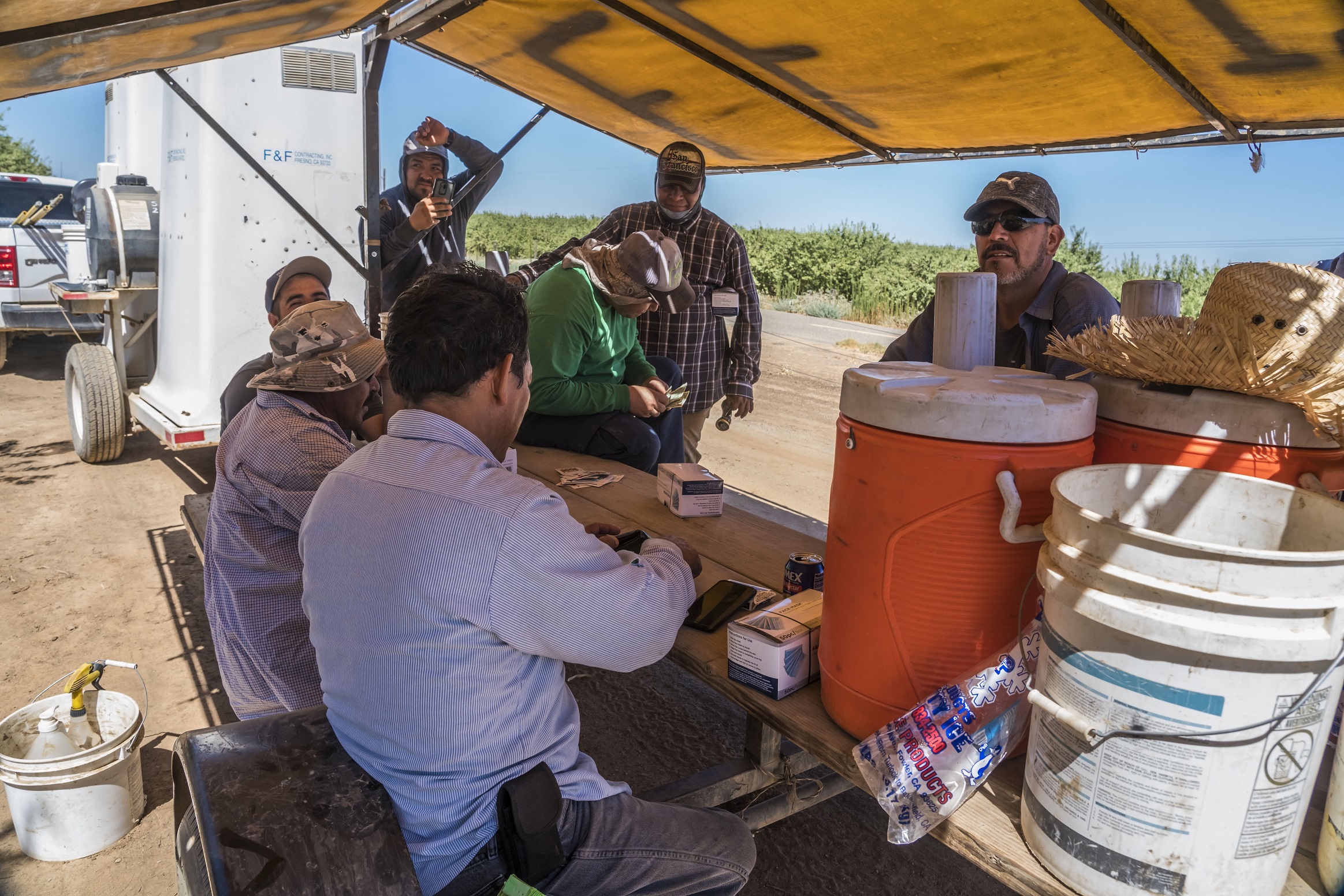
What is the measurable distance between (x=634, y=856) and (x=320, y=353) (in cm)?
161

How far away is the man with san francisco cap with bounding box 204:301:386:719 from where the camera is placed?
7.63 feet

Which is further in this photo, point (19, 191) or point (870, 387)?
point (19, 191)

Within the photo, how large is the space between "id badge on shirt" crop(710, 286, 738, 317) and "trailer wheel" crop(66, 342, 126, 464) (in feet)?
14.8

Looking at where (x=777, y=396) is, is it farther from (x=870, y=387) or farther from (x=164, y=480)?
(x=870, y=387)

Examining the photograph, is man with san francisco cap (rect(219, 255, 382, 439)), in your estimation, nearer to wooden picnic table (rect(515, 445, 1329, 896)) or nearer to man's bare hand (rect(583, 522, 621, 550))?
wooden picnic table (rect(515, 445, 1329, 896))

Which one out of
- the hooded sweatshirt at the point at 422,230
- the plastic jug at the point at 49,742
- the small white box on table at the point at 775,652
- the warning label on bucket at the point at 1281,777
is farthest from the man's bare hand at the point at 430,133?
the warning label on bucket at the point at 1281,777

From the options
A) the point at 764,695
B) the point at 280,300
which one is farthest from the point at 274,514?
the point at 280,300

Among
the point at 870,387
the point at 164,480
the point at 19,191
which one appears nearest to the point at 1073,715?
the point at 870,387

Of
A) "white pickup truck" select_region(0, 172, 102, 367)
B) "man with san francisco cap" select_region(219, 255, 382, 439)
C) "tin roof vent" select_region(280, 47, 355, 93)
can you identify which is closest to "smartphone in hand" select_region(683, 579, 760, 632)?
"man with san francisco cap" select_region(219, 255, 382, 439)

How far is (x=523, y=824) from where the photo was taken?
1573mm

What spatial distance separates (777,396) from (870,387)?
10.6m

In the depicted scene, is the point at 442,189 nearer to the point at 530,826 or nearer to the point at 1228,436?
the point at 530,826

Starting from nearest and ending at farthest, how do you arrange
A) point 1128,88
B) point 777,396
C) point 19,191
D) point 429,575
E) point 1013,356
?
point 429,575 < point 1013,356 < point 1128,88 < point 19,191 < point 777,396

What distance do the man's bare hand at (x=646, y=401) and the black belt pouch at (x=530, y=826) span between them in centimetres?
242
